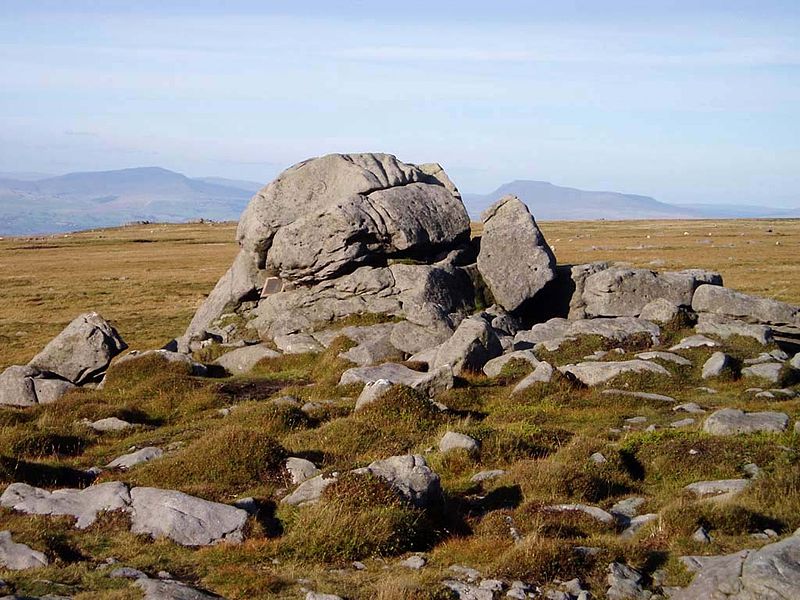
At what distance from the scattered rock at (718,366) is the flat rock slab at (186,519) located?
17148mm

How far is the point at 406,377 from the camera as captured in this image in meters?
26.8

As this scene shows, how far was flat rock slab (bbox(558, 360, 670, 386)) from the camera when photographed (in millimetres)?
26025

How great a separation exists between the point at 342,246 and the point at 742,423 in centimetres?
2063

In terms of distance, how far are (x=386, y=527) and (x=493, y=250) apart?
84.9 ft

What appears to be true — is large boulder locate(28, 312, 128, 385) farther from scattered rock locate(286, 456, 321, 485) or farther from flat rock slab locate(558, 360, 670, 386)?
flat rock slab locate(558, 360, 670, 386)

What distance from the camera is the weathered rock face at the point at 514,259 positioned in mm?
36719

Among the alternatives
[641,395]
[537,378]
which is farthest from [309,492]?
[641,395]

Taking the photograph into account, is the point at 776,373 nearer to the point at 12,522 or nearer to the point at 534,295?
the point at 534,295

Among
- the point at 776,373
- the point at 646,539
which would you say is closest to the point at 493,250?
the point at 776,373

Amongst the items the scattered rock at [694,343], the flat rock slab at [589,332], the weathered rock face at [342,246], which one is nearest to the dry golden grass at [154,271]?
the weathered rock face at [342,246]

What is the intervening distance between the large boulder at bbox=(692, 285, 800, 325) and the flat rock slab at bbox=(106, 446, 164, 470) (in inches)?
903

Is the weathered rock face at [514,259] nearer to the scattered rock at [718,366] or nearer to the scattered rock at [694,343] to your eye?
the scattered rock at [694,343]

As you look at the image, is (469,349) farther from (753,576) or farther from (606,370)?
(753,576)

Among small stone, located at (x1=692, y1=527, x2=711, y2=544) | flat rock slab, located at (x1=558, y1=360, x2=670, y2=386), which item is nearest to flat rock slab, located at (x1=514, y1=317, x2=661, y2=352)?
flat rock slab, located at (x1=558, y1=360, x2=670, y2=386)
